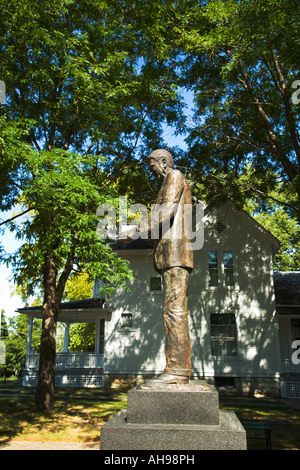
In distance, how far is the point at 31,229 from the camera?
1071 centimetres

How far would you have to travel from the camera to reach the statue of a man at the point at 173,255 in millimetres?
4574

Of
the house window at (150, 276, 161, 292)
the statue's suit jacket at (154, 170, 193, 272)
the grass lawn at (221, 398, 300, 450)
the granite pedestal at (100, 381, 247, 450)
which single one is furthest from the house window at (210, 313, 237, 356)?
the granite pedestal at (100, 381, 247, 450)

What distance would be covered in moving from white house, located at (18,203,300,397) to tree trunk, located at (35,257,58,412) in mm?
7537

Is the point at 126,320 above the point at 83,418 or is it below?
above

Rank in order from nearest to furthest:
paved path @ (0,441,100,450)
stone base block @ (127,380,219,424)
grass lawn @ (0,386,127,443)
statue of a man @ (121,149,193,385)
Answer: stone base block @ (127,380,219,424), statue of a man @ (121,149,193,385), paved path @ (0,441,100,450), grass lawn @ (0,386,127,443)

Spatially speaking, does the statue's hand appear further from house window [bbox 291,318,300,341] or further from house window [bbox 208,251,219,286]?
house window [bbox 291,318,300,341]

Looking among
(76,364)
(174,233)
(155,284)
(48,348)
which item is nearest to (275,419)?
(48,348)

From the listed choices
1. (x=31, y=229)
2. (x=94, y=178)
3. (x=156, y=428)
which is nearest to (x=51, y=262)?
(x=31, y=229)

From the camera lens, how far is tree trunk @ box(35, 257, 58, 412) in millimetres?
11867

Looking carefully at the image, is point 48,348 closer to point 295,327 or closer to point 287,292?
point 295,327

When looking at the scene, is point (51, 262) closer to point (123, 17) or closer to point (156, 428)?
point (123, 17)

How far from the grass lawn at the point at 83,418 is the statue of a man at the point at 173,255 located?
5.17m

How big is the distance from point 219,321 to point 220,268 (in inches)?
105

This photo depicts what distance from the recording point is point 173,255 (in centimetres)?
491
